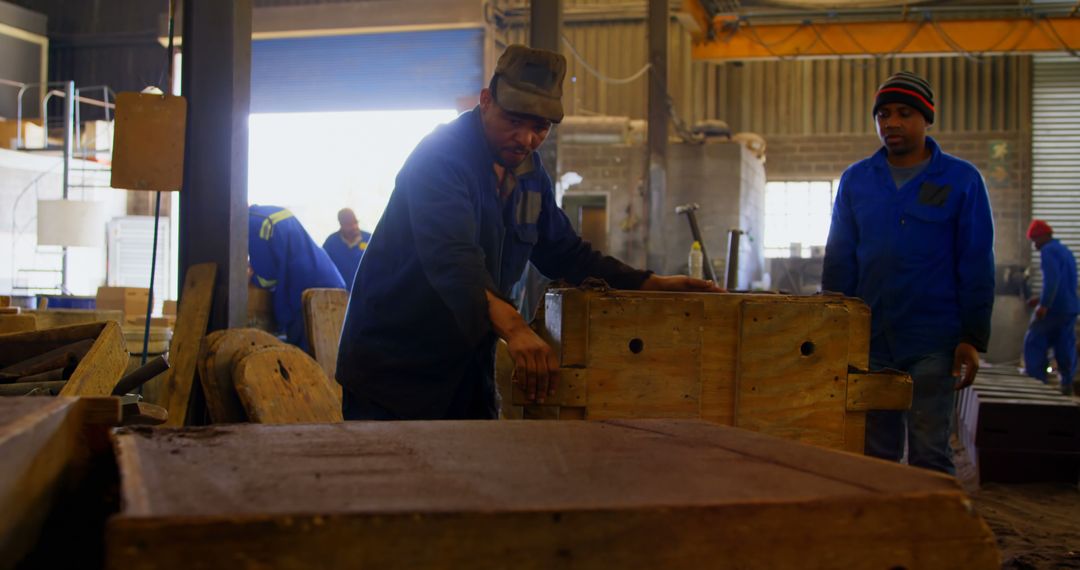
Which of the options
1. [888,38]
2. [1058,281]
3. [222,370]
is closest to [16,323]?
[222,370]

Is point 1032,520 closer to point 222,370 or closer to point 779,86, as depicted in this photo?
point 222,370

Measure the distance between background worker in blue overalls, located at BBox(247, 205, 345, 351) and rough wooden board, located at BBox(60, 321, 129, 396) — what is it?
8.60 ft

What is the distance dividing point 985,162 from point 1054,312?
544 cm

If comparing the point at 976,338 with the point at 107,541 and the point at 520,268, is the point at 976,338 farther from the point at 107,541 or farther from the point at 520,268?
the point at 107,541

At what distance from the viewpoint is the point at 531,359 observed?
2467mm

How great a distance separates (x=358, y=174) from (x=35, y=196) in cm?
569

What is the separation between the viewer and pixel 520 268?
321cm

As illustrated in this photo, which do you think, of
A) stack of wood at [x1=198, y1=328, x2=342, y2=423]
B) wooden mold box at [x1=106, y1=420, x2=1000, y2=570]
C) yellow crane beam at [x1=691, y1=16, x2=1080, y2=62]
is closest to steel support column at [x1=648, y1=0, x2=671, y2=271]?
yellow crane beam at [x1=691, y1=16, x2=1080, y2=62]

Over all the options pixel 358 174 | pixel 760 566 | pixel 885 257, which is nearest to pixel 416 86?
pixel 358 174

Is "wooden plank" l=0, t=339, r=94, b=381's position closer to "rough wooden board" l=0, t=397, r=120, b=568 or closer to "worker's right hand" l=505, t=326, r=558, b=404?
"worker's right hand" l=505, t=326, r=558, b=404

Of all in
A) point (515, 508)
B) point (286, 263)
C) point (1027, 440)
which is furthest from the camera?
point (1027, 440)

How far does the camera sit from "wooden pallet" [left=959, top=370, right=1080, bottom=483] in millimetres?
6391

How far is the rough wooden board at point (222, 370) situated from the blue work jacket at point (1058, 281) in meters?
11.4

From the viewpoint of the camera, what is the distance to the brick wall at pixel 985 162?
17172 mm
